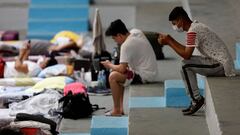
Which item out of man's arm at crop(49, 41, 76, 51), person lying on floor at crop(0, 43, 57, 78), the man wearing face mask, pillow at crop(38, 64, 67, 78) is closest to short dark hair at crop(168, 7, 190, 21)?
the man wearing face mask

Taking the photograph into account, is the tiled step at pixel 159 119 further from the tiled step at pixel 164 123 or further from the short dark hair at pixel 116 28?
the short dark hair at pixel 116 28

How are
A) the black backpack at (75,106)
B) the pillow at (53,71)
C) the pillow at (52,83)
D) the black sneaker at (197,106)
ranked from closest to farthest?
the black sneaker at (197,106), the black backpack at (75,106), the pillow at (52,83), the pillow at (53,71)

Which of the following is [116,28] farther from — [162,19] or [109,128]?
[162,19]

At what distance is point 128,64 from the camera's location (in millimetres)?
8109

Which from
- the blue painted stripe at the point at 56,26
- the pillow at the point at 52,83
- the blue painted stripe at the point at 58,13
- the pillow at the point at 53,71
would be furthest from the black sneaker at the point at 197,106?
the blue painted stripe at the point at 58,13

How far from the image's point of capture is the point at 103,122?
22.2 ft

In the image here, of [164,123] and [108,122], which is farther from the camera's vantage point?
[108,122]

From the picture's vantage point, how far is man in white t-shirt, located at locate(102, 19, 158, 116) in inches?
307

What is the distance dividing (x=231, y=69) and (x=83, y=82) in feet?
12.2

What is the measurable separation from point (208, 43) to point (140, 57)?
206 cm

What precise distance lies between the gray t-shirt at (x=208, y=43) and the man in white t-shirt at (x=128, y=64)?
5.36 feet

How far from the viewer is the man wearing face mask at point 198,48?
6.27 meters

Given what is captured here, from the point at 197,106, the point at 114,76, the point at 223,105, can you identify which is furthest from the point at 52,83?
the point at 223,105

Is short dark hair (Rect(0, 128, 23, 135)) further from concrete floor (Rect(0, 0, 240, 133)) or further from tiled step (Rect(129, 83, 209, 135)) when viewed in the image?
tiled step (Rect(129, 83, 209, 135))
